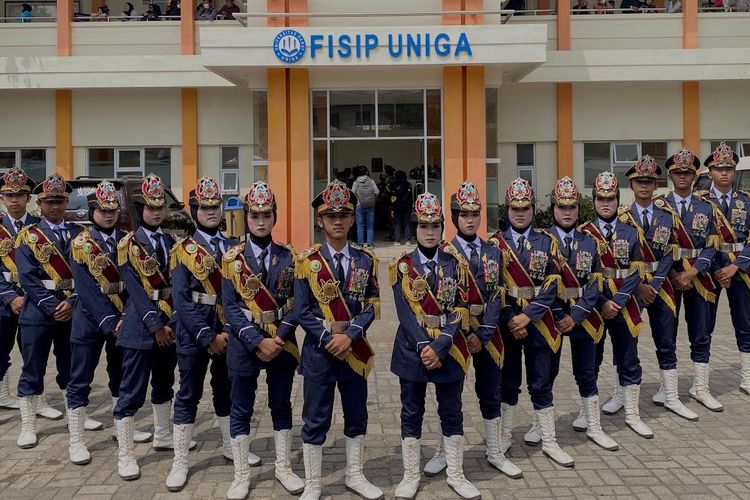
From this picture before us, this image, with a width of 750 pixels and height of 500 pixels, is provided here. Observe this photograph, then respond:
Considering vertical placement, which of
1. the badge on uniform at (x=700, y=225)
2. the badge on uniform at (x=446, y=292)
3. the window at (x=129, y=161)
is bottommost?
the badge on uniform at (x=446, y=292)

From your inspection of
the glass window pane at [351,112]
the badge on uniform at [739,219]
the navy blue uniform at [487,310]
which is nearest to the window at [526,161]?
the glass window pane at [351,112]

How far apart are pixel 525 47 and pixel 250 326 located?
1381 cm

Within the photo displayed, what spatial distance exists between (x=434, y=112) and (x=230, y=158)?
706 centimetres

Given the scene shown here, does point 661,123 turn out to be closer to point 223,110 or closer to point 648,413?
point 223,110

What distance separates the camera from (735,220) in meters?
7.08

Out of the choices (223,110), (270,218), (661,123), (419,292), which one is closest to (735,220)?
(419,292)

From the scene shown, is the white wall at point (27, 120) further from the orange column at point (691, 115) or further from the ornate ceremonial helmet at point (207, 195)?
the orange column at point (691, 115)

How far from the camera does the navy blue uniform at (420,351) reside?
4.89 metres

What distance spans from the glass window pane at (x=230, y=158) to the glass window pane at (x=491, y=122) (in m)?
7.93

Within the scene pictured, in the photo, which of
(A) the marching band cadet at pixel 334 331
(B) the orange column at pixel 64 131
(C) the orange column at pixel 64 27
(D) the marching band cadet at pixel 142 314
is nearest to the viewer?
(A) the marching band cadet at pixel 334 331

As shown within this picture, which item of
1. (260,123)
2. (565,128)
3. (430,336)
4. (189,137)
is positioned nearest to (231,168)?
(189,137)

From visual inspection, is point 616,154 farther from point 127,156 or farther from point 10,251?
point 10,251

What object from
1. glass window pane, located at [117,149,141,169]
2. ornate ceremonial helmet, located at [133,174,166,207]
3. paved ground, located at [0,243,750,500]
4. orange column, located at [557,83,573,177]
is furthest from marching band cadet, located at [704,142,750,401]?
glass window pane, located at [117,149,141,169]

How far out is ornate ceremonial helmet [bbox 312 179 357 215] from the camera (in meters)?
4.93
